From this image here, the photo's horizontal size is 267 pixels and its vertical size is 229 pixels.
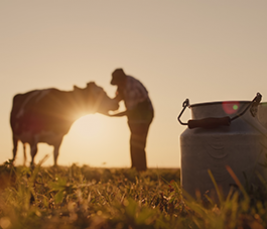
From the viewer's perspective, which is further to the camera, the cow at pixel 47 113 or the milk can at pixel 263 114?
the cow at pixel 47 113

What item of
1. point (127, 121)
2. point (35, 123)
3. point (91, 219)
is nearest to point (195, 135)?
point (91, 219)

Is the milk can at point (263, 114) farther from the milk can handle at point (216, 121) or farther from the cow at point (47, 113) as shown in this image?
the cow at point (47, 113)

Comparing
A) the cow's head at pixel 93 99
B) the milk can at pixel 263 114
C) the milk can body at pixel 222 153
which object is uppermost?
the cow's head at pixel 93 99

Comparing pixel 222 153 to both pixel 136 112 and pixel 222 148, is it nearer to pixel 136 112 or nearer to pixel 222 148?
pixel 222 148

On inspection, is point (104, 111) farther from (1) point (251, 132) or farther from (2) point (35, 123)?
(1) point (251, 132)

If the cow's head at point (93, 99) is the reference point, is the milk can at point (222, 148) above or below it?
below

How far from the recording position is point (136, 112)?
742 cm

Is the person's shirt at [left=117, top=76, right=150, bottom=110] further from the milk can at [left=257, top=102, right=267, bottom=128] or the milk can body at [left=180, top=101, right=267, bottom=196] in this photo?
the milk can body at [left=180, top=101, right=267, bottom=196]

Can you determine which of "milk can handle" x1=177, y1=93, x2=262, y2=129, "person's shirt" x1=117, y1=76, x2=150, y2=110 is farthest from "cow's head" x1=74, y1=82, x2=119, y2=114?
"milk can handle" x1=177, y1=93, x2=262, y2=129

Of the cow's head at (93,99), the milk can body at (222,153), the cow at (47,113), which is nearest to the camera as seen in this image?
the milk can body at (222,153)

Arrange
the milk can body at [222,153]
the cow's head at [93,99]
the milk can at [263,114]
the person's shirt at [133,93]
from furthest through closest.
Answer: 1. the cow's head at [93,99]
2. the person's shirt at [133,93]
3. the milk can at [263,114]
4. the milk can body at [222,153]

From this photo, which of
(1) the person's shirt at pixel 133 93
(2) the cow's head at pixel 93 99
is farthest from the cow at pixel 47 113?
(1) the person's shirt at pixel 133 93

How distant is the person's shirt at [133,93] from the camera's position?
7.38 meters

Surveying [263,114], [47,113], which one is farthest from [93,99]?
[263,114]
